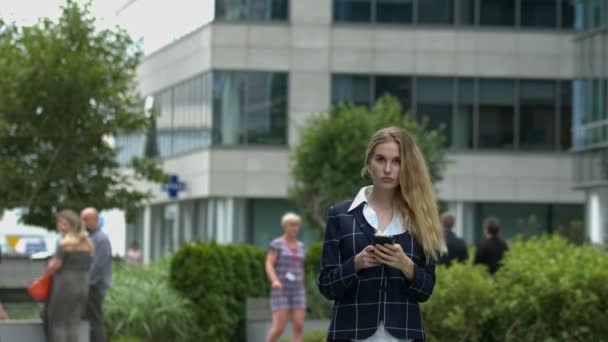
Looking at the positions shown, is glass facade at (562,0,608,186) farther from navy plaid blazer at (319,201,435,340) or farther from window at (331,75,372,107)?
navy plaid blazer at (319,201,435,340)

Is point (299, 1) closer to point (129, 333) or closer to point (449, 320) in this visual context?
point (129, 333)

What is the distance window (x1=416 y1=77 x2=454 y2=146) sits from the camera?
156 ft

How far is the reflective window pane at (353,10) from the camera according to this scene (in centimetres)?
4738

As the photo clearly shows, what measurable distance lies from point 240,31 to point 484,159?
857 centimetres

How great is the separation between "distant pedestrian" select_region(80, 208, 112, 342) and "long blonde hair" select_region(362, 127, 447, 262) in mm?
10753

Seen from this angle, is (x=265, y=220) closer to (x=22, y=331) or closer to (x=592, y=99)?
(x=592, y=99)

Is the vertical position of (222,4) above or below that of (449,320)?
above

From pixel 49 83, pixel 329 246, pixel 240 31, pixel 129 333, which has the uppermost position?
pixel 240 31

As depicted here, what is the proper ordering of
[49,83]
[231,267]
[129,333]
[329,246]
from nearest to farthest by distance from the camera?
[329,246], [129,333], [231,267], [49,83]

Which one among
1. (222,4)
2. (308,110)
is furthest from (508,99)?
(222,4)

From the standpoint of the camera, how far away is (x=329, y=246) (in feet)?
20.5

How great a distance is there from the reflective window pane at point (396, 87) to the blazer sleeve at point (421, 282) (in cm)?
4103

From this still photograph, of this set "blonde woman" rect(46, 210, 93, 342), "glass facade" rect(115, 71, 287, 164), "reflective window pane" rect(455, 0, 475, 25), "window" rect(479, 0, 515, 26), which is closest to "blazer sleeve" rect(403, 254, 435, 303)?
"blonde woman" rect(46, 210, 93, 342)

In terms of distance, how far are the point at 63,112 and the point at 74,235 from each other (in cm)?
1521
